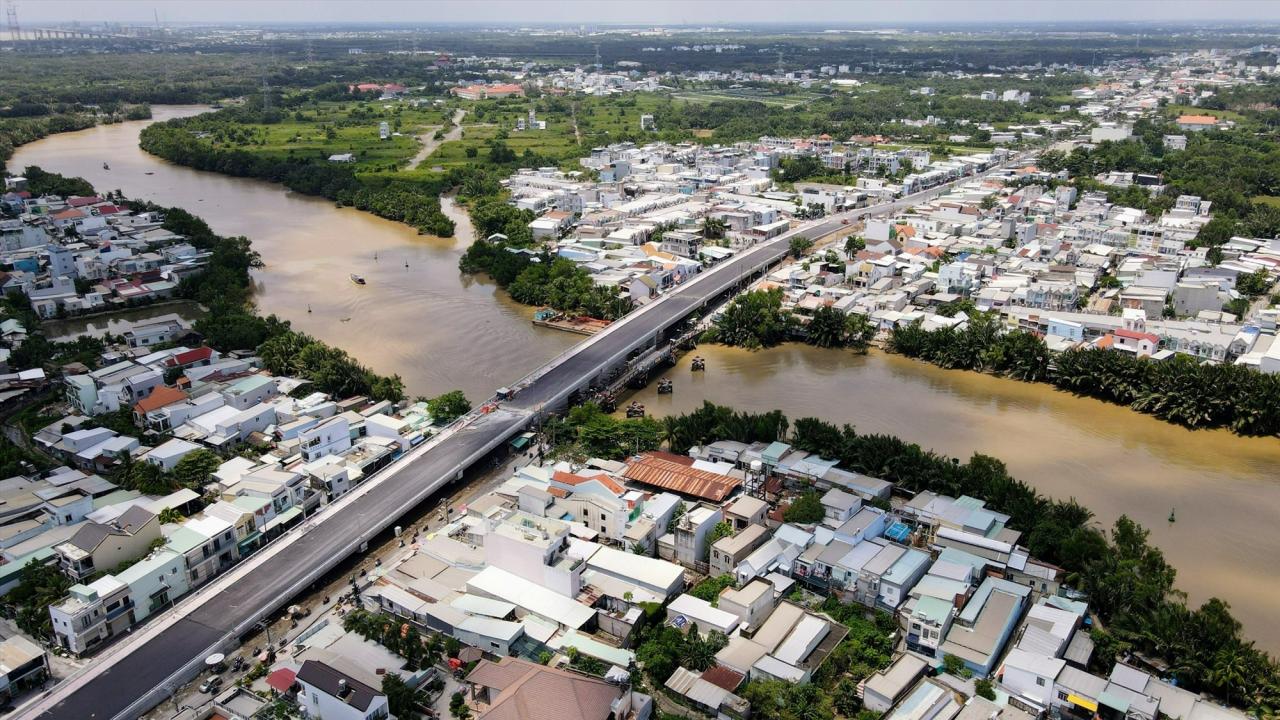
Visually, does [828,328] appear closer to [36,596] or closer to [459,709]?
[459,709]

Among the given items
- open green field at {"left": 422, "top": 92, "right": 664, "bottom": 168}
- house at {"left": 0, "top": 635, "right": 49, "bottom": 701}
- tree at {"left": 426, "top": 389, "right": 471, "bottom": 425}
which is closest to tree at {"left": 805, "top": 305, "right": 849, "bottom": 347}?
tree at {"left": 426, "top": 389, "right": 471, "bottom": 425}

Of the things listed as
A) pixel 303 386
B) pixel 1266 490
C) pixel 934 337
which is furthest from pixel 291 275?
pixel 1266 490

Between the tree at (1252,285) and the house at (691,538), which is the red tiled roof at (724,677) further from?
the tree at (1252,285)

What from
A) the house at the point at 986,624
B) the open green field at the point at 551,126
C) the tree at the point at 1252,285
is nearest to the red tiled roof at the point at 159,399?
the house at the point at 986,624

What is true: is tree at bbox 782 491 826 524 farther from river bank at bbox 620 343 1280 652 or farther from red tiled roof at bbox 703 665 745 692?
river bank at bbox 620 343 1280 652

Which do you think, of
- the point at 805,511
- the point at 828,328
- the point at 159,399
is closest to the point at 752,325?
the point at 828,328

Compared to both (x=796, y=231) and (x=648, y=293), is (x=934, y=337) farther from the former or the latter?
(x=796, y=231)
